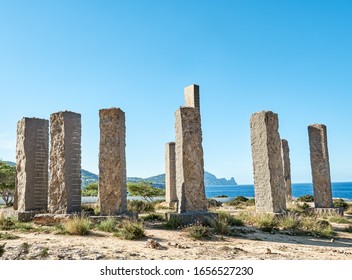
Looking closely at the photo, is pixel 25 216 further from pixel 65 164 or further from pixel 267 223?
pixel 267 223

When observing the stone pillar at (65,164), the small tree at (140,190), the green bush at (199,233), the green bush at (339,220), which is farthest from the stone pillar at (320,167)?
the small tree at (140,190)

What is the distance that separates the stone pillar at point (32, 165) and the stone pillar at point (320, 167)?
1179 centimetres

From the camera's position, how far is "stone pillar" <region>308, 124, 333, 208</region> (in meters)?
16.8

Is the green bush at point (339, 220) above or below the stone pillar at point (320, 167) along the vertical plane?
below

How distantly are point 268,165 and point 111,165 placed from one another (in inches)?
235

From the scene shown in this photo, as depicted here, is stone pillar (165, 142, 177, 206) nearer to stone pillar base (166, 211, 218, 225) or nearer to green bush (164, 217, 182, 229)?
stone pillar base (166, 211, 218, 225)

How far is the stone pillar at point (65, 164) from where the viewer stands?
12.7 meters

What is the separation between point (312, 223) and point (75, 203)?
8199 mm

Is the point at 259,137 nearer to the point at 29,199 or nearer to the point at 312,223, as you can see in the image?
the point at 312,223

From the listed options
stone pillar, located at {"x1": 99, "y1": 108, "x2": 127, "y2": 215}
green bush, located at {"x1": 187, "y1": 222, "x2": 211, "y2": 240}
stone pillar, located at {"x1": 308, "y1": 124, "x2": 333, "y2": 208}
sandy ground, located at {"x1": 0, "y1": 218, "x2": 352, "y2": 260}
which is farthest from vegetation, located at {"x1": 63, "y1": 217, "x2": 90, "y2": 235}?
stone pillar, located at {"x1": 308, "y1": 124, "x2": 333, "y2": 208}

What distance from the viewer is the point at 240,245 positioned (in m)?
9.34

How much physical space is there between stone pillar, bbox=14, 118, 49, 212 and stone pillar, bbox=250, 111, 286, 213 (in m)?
8.34

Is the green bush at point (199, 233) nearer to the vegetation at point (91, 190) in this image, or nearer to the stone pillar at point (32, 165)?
the stone pillar at point (32, 165)

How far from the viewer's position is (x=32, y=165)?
46.0ft
